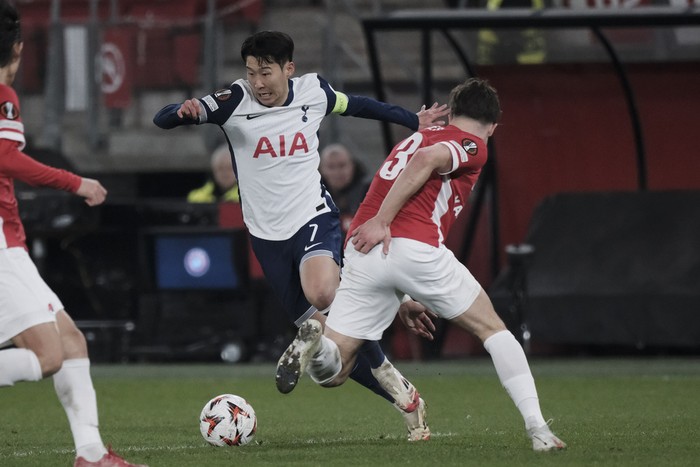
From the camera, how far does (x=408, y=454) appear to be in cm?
690

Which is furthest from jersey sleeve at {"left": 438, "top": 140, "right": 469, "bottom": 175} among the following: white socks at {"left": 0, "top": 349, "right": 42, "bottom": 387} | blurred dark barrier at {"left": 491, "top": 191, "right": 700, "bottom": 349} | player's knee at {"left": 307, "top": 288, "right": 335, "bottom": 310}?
blurred dark barrier at {"left": 491, "top": 191, "right": 700, "bottom": 349}

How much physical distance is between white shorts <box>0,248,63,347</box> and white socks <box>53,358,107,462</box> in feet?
0.80

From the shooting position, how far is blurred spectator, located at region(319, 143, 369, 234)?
1384cm

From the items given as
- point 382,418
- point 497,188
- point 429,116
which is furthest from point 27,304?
point 497,188

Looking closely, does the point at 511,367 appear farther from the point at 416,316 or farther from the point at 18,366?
the point at 18,366

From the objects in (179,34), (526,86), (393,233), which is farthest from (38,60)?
(393,233)

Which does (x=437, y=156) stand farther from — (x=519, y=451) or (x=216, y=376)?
(x=216, y=376)

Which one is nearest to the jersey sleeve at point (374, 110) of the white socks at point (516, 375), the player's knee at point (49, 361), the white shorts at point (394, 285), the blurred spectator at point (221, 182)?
the white shorts at point (394, 285)

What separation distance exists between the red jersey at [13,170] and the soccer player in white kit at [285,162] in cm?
193

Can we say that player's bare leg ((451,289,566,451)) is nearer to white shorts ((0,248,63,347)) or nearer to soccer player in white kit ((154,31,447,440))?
soccer player in white kit ((154,31,447,440))

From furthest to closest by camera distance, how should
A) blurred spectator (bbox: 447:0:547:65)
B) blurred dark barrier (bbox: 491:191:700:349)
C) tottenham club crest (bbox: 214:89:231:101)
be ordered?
blurred spectator (bbox: 447:0:547:65) < blurred dark barrier (bbox: 491:191:700:349) < tottenham club crest (bbox: 214:89:231:101)

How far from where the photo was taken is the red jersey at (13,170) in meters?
6.05

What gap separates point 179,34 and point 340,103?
8.27 metres

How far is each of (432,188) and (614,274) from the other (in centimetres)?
750
